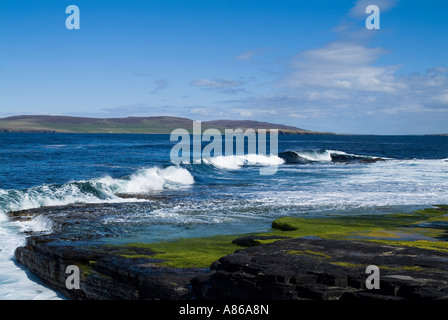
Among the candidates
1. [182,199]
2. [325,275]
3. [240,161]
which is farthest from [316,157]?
[325,275]

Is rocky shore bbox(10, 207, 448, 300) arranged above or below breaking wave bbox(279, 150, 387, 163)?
below

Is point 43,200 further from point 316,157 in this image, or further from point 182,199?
point 316,157

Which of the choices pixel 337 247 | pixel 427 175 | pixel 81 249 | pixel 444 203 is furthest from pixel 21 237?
pixel 427 175

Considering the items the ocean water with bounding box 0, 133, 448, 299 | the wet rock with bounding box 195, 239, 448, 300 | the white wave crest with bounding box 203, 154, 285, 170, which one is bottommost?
the ocean water with bounding box 0, 133, 448, 299

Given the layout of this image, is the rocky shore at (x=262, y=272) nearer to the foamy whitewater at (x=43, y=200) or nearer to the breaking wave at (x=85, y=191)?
the foamy whitewater at (x=43, y=200)

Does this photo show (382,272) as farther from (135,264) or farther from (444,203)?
(444,203)

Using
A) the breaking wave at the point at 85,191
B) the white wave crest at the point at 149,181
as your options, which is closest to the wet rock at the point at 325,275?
the breaking wave at the point at 85,191

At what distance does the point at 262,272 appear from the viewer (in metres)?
10.7

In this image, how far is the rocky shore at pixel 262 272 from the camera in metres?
9.98

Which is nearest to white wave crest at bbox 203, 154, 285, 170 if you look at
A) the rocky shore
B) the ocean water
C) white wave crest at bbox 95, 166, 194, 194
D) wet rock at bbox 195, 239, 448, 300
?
the ocean water

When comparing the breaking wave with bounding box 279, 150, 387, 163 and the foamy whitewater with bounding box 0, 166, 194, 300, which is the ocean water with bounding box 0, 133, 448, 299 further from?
the breaking wave with bounding box 279, 150, 387, 163

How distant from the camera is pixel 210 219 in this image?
80.1 ft

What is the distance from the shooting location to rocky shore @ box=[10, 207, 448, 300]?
998cm
